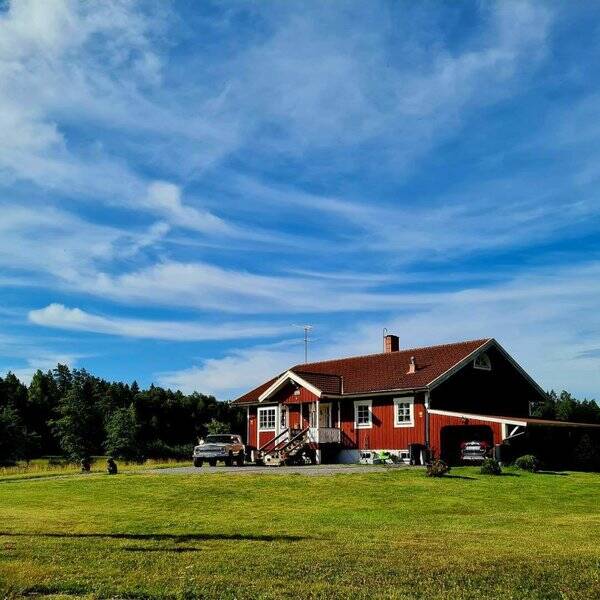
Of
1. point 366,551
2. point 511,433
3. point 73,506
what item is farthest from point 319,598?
point 511,433

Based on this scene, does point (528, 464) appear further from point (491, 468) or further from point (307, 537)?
point (307, 537)

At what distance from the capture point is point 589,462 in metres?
36.2

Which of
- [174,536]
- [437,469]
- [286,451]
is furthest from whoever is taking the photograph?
[286,451]

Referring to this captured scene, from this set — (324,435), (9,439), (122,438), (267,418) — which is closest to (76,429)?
(122,438)

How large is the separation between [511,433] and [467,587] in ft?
79.3

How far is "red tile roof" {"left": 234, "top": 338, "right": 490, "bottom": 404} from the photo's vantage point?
119 feet

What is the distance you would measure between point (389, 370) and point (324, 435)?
16.7ft

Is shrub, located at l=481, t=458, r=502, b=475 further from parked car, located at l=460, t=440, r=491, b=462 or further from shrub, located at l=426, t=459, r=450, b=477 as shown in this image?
parked car, located at l=460, t=440, r=491, b=462

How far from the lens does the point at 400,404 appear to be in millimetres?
36125

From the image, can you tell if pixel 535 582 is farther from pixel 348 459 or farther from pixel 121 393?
pixel 121 393

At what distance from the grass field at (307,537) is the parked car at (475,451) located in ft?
12.9

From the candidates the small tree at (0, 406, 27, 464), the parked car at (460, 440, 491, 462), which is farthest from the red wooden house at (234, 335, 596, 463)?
the small tree at (0, 406, 27, 464)

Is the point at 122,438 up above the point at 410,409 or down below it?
below

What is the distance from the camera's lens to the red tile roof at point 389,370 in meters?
36.4
